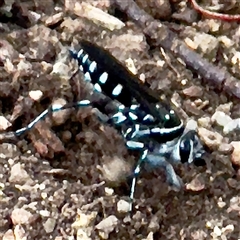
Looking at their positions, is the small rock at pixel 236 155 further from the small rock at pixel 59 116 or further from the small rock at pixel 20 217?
the small rock at pixel 20 217

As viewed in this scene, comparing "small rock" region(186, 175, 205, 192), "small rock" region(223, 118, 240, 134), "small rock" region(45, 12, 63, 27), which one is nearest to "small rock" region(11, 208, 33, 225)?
"small rock" region(186, 175, 205, 192)

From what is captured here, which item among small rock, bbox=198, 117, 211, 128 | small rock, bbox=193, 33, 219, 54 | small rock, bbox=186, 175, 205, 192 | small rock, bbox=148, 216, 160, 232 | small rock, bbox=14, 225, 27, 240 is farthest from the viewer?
small rock, bbox=193, 33, 219, 54

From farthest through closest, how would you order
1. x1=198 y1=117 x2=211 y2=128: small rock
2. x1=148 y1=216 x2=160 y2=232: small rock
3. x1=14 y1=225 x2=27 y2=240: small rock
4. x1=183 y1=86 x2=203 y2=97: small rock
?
x1=183 y1=86 x2=203 y2=97: small rock
x1=198 y1=117 x2=211 y2=128: small rock
x1=148 y1=216 x2=160 y2=232: small rock
x1=14 y1=225 x2=27 y2=240: small rock

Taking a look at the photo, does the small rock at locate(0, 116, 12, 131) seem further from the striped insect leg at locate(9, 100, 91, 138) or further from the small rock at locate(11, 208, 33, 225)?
the small rock at locate(11, 208, 33, 225)

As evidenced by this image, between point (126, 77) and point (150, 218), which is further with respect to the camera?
point (126, 77)

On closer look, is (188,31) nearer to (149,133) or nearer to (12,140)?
(149,133)

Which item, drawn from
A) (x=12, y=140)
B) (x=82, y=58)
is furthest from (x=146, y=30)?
(x=12, y=140)

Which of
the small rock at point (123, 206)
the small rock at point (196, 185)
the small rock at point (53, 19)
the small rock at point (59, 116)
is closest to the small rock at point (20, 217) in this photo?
the small rock at point (123, 206)
